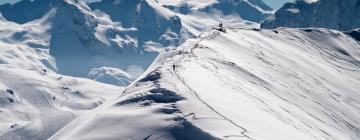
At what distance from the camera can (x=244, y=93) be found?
47906 millimetres

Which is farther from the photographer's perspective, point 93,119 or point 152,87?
point 152,87

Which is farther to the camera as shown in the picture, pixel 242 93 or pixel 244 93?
pixel 244 93

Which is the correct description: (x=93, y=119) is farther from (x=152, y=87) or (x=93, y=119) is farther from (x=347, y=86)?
(x=347, y=86)

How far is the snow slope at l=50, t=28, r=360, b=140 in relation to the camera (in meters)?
31.3

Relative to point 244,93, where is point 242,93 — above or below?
above

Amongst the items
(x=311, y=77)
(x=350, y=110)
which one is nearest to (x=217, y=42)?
(x=311, y=77)

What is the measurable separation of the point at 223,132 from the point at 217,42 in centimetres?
4304

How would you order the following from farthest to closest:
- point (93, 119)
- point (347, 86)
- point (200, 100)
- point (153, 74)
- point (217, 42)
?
1. point (347, 86)
2. point (217, 42)
3. point (153, 74)
4. point (200, 100)
5. point (93, 119)

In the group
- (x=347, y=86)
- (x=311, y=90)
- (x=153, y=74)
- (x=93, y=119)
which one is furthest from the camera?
(x=347, y=86)

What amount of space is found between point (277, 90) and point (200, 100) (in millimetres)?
23569

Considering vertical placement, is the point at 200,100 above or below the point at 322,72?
above

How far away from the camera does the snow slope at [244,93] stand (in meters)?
31.3

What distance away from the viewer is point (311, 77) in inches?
2894

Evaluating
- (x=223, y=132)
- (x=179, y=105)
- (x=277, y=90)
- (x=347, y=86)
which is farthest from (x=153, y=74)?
(x=347, y=86)
